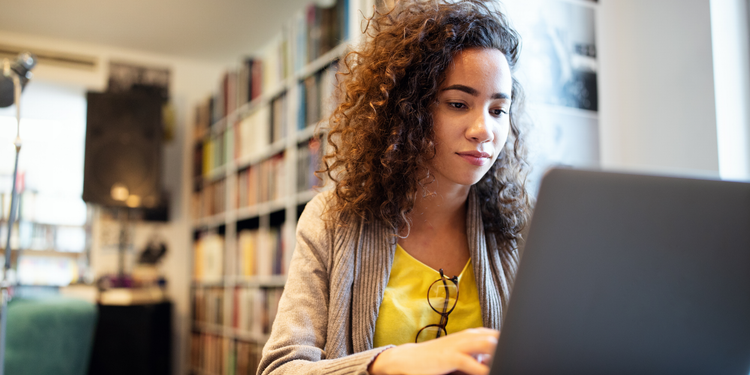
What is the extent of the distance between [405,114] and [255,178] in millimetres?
2095

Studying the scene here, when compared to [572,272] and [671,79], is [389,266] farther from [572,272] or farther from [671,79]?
[671,79]

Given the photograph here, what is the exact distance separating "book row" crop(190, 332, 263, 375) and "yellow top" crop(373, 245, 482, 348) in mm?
1873

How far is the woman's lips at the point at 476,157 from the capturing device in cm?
86

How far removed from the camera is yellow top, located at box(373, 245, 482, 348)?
89 centimetres

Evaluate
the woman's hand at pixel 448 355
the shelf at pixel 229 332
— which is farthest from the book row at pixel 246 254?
the woman's hand at pixel 448 355

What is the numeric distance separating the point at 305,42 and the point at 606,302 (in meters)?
2.08

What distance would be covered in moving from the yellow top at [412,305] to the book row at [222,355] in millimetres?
1873

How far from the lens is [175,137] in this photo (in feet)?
13.7

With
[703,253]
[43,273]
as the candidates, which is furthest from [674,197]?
[43,273]

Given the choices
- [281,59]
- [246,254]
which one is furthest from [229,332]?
[281,59]

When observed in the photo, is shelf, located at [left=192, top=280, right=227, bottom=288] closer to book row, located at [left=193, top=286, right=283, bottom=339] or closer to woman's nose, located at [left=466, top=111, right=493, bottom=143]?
book row, located at [left=193, top=286, right=283, bottom=339]

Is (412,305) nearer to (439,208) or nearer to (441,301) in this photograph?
(441,301)

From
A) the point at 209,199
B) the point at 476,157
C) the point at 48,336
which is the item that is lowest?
the point at 48,336

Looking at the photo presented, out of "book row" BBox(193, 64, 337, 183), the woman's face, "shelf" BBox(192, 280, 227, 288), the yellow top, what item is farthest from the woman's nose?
"shelf" BBox(192, 280, 227, 288)
